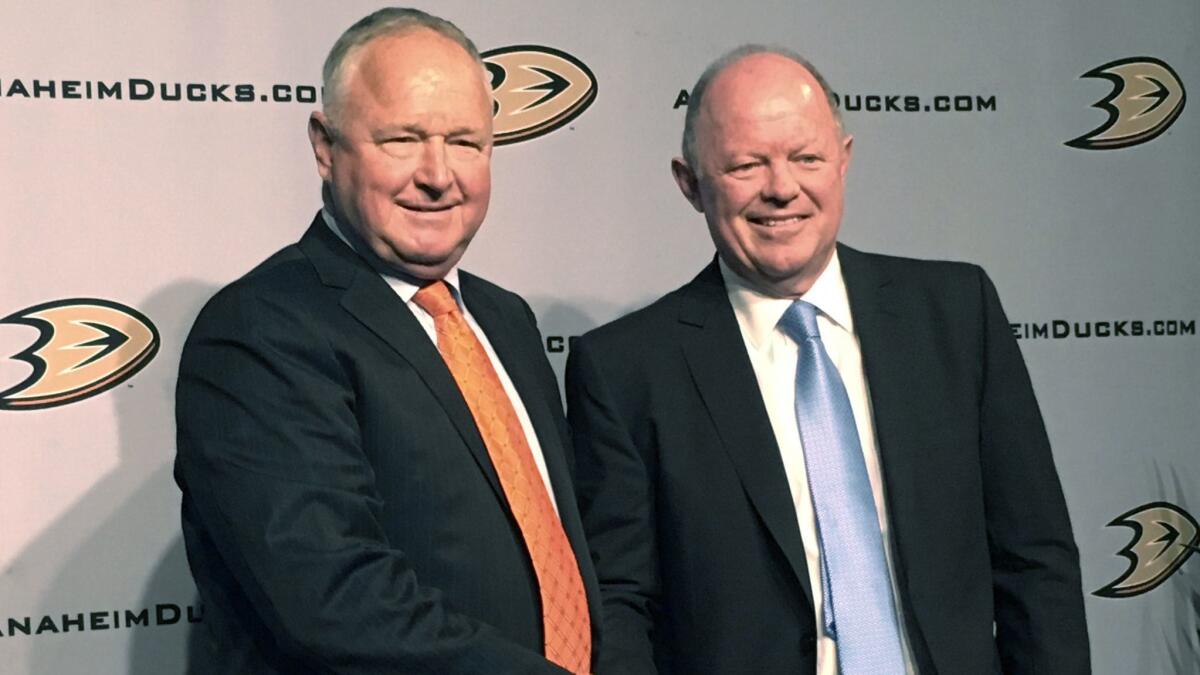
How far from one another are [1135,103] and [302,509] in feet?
7.77

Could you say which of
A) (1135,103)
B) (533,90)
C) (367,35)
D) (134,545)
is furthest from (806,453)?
(1135,103)

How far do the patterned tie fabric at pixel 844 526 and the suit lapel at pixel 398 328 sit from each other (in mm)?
510

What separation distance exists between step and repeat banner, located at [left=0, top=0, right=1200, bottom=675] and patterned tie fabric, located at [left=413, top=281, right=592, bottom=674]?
0.80m

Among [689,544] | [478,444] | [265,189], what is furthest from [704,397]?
[265,189]

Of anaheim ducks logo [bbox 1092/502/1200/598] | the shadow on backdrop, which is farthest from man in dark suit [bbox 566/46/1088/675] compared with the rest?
anaheim ducks logo [bbox 1092/502/1200/598]

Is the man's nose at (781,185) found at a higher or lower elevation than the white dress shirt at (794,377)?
higher

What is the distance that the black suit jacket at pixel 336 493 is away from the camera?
1.65 metres

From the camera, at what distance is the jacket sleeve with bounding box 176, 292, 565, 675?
1.64 meters

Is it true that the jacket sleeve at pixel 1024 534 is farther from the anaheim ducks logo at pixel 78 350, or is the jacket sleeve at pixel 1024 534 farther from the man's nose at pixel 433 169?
the anaheim ducks logo at pixel 78 350

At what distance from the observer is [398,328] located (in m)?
1.87

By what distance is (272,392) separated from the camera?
1.70m

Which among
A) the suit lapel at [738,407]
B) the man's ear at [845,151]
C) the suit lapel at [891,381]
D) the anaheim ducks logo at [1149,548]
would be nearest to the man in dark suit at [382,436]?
the suit lapel at [738,407]

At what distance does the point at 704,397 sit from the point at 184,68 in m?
1.20

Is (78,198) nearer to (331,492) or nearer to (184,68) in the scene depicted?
(184,68)
